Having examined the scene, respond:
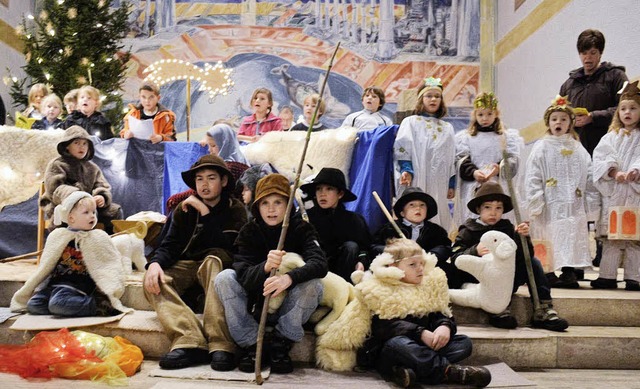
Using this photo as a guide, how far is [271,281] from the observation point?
3.24 metres

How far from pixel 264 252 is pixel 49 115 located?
3743 millimetres

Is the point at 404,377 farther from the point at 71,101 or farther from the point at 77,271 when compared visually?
the point at 71,101

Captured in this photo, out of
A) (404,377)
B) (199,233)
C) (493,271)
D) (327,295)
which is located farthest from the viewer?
(199,233)

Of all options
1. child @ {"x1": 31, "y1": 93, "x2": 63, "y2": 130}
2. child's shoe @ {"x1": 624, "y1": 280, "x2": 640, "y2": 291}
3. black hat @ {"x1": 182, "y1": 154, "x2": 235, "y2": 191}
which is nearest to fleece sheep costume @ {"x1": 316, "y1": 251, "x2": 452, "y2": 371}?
black hat @ {"x1": 182, "y1": 154, "x2": 235, "y2": 191}

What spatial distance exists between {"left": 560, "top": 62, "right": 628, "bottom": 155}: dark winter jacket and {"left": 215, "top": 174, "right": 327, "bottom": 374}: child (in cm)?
317

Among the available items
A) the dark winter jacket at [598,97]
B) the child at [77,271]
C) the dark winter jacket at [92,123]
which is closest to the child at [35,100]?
the dark winter jacket at [92,123]

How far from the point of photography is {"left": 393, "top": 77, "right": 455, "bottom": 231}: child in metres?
4.87

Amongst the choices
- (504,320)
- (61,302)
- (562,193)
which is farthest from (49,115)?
(562,193)

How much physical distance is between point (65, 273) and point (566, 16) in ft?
25.4

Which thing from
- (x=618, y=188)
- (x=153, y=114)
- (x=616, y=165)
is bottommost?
(x=618, y=188)

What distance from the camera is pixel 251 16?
442 inches

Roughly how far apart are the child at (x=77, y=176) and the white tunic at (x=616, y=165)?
3.95 m

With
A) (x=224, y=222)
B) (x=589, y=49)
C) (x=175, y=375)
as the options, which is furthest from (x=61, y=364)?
(x=589, y=49)

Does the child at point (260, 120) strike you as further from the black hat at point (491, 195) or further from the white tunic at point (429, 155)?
the black hat at point (491, 195)
